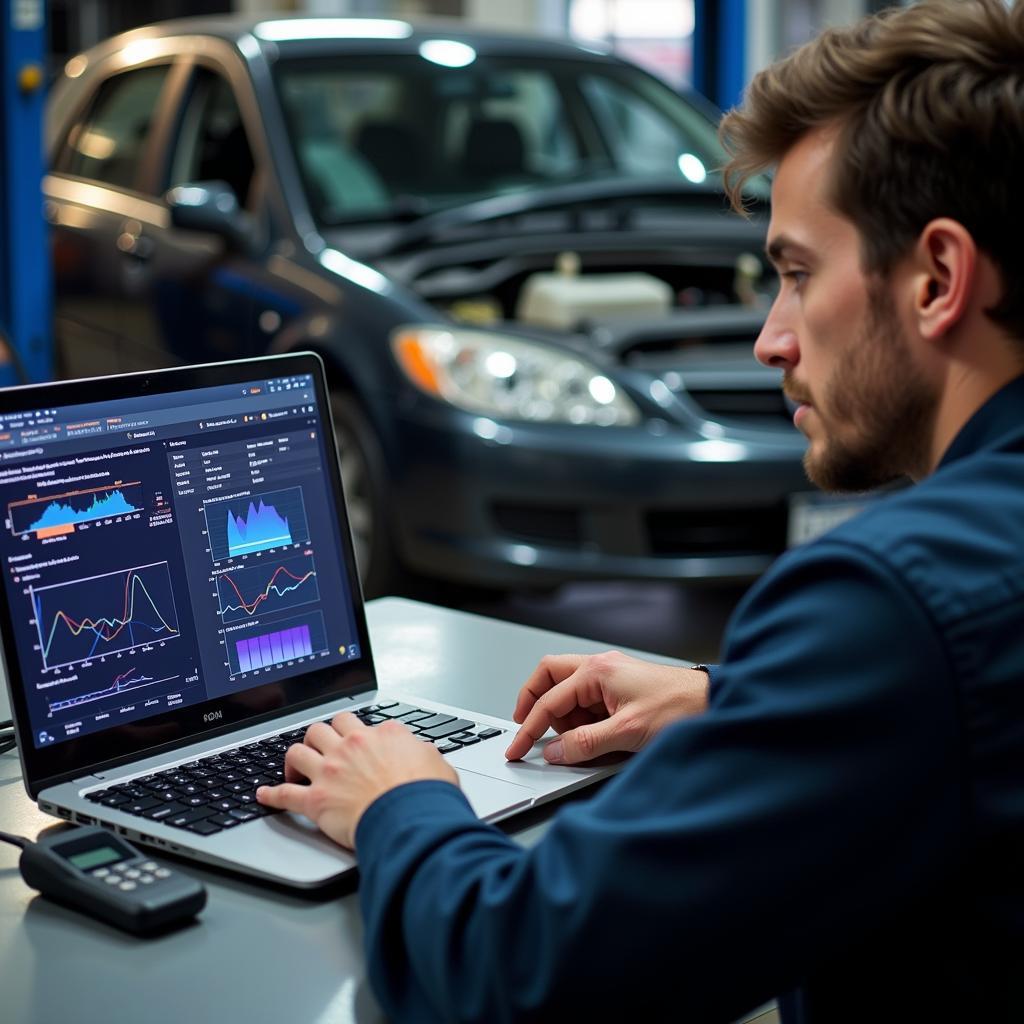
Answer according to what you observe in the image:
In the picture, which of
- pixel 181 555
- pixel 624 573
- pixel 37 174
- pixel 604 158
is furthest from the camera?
pixel 604 158

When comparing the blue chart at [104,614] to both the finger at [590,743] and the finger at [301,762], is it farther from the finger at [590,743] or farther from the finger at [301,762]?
the finger at [590,743]

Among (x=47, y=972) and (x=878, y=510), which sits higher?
(x=878, y=510)

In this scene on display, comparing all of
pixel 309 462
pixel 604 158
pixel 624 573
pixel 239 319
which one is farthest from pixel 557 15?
pixel 309 462

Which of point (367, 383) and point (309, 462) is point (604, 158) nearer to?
point (367, 383)

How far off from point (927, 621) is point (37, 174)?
4349 mm

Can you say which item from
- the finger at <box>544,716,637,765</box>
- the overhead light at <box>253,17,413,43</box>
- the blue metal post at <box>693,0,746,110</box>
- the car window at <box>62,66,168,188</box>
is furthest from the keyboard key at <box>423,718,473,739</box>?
the blue metal post at <box>693,0,746,110</box>

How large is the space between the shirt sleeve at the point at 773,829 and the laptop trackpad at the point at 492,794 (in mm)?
400

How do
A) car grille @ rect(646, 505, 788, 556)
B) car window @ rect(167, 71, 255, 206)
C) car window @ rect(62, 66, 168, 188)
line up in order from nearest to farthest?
car grille @ rect(646, 505, 788, 556), car window @ rect(167, 71, 255, 206), car window @ rect(62, 66, 168, 188)

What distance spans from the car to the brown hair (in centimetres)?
262

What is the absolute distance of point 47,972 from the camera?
1.22 metres

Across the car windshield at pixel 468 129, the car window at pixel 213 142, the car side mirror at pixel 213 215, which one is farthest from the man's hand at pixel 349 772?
the car window at pixel 213 142

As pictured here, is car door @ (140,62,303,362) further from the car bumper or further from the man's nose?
the man's nose

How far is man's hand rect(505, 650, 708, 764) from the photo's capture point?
1577mm

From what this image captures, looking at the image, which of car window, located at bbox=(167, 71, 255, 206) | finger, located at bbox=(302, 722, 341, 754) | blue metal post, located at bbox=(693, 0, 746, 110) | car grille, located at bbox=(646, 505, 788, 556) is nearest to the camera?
finger, located at bbox=(302, 722, 341, 754)
